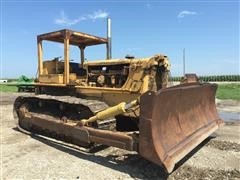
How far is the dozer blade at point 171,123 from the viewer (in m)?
4.34

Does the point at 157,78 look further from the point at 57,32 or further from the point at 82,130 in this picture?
the point at 57,32

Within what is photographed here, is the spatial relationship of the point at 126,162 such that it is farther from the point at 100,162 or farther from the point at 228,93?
the point at 228,93

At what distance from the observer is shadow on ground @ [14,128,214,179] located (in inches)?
185

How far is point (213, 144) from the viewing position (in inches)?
258

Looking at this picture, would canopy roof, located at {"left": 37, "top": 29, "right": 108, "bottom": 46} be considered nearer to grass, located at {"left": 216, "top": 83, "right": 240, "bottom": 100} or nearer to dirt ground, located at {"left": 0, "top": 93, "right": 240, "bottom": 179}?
dirt ground, located at {"left": 0, "top": 93, "right": 240, "bottom": 179}

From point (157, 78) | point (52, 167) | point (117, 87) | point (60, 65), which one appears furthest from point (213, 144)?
point (60, 65)

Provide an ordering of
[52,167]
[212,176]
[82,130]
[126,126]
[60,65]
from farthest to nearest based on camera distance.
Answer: [60,65] < [126,126] < [82,130] < [52,167] < [212,176]

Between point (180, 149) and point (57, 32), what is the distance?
4472 millimetres

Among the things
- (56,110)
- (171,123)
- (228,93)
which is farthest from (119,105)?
(228,93)

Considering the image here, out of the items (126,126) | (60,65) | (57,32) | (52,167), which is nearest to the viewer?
(52,167)

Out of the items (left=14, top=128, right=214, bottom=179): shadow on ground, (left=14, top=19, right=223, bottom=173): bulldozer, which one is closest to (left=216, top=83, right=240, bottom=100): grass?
(left=14, top=19, right=223, bottom=173): bulldozer

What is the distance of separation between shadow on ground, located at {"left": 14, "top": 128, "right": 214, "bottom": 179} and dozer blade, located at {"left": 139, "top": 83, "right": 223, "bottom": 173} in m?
0.41

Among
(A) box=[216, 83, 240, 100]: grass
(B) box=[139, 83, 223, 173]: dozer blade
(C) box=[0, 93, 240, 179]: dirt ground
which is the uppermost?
(B) box=[139, 83, 223, 173]: dozer blade

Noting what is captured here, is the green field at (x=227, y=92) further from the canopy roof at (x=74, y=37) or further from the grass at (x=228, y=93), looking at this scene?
the canopy roof at (x=74, y=37)
